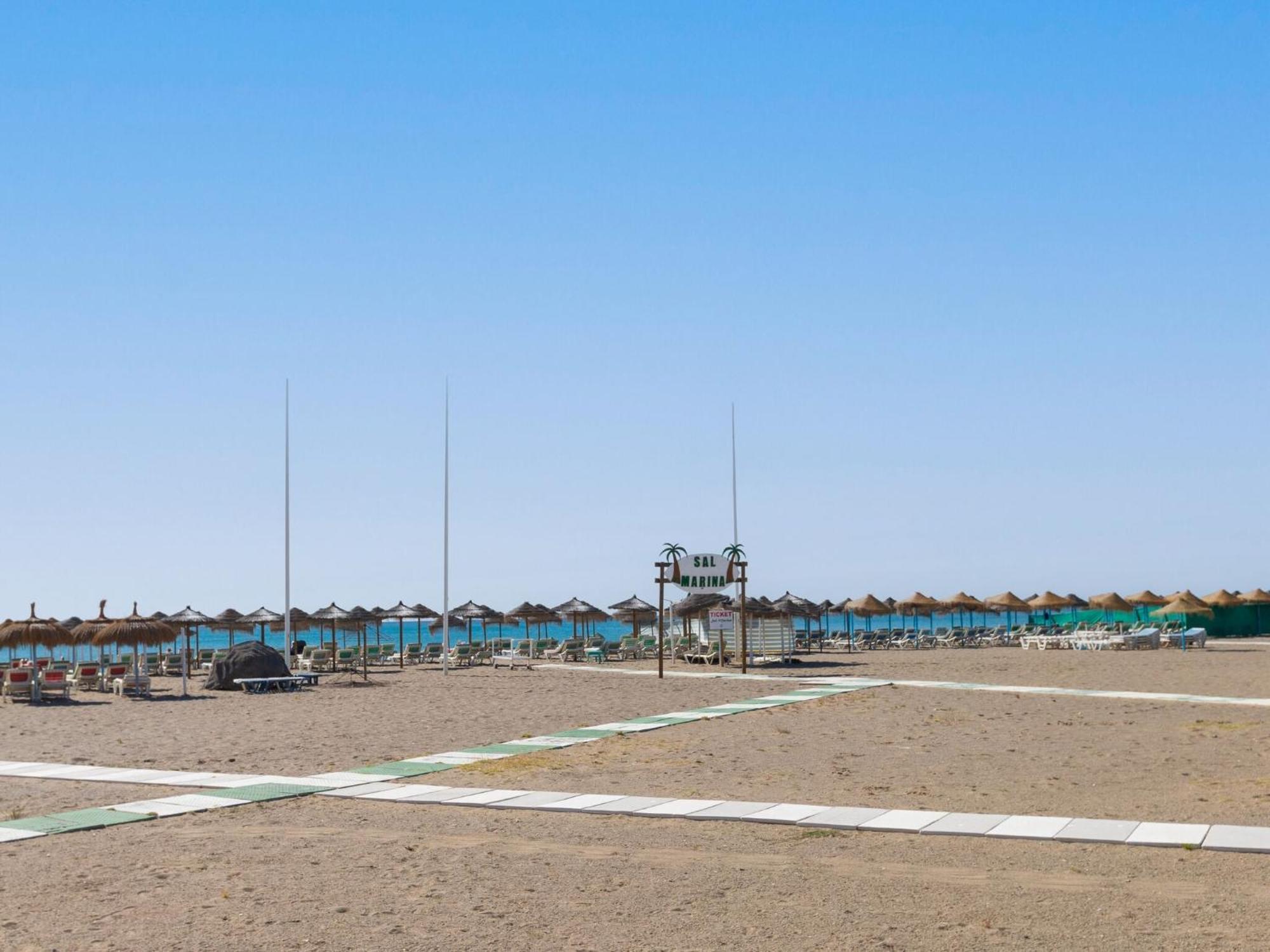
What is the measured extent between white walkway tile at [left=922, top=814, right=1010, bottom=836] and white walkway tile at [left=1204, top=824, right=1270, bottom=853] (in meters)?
1.48

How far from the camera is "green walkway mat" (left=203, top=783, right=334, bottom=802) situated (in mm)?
11680

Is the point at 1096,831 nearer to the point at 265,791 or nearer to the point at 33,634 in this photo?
the point at 265,791

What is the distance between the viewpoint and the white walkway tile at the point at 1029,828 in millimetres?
9250

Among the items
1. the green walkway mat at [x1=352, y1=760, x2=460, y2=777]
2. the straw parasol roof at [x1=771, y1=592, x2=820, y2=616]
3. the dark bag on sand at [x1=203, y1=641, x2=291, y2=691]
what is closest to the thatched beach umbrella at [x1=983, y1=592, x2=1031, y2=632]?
the straw parasol roof at [x1=771, y1=592, x2=820, y2=616]

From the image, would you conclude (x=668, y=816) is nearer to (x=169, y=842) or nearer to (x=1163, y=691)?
(x=169, y=842)

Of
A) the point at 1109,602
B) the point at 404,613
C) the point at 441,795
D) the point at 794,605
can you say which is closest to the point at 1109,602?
the point at 1109,602

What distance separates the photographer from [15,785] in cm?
1284

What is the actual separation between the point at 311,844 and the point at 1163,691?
19522mm

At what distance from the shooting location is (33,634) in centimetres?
2911

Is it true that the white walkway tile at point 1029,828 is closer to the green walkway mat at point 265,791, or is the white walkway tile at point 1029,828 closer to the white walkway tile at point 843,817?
the white walkway tile at point 843,817

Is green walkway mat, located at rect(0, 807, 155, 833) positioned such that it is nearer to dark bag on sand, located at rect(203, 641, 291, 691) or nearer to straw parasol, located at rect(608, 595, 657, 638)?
dark bag on sand, located at rect(203, 641, 291, 691)

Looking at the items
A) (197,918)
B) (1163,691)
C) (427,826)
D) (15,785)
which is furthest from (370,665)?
(197,918)

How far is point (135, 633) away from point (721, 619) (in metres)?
14.9

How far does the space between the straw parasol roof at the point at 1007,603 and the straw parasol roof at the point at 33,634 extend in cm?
4107
